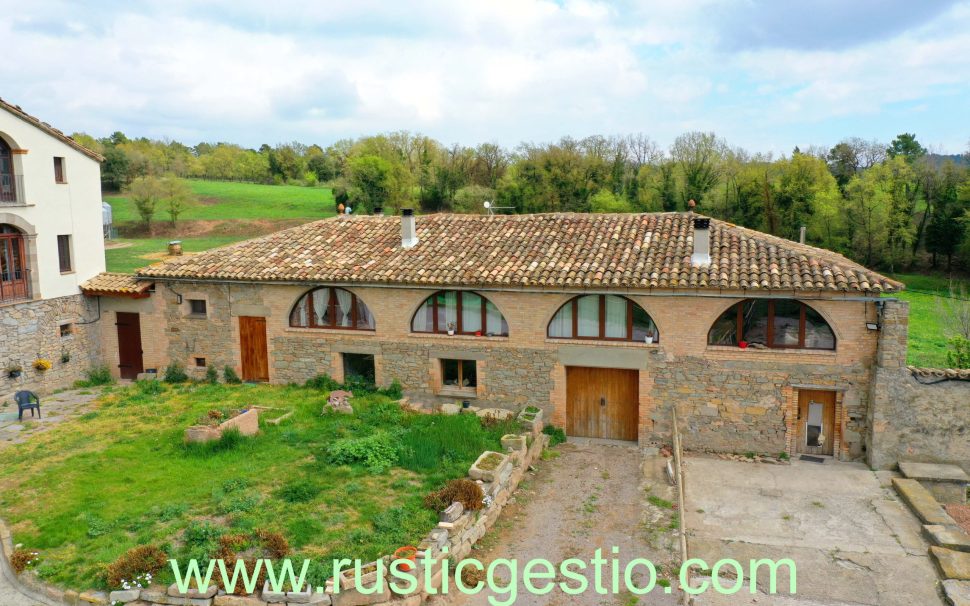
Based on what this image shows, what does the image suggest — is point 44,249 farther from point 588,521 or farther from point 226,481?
point 588,521

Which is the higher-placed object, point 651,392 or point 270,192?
point 270,192

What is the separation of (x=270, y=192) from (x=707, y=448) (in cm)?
6295

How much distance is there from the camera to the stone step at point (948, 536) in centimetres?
1184

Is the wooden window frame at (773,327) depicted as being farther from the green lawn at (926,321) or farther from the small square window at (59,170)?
the small square window at (59,170)

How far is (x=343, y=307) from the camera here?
19281 mm

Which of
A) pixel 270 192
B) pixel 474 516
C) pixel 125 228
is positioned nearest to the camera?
pixel 474 516

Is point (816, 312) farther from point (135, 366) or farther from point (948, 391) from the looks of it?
point (135, 366)

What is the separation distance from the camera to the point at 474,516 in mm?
12047

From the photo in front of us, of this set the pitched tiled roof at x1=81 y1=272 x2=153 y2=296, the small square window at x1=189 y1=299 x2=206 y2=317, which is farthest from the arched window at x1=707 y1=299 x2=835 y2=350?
the pitched tiled roof at x1=81 y1=272 x2=153 y2=296

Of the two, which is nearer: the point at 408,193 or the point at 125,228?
the point at 125,228

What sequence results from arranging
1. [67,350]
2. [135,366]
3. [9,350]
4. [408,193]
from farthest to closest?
1. [408,193]
2. [135,366]
3. [67,350]
4. [9,350]

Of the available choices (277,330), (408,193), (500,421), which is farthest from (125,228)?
(500,421)

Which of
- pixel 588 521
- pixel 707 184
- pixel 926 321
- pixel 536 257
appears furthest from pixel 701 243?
pixel 707 184

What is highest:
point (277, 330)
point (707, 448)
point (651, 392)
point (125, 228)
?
point (125, 228)
